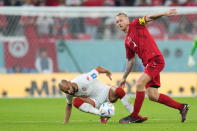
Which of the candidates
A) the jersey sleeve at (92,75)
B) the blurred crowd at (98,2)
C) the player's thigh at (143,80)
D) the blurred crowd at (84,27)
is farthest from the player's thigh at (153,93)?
the blurred crowd at (98,2)

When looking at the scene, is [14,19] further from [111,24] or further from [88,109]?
[88,109]

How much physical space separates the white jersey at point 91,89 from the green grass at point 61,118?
428 mm

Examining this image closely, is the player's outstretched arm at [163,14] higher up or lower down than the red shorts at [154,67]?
higher up

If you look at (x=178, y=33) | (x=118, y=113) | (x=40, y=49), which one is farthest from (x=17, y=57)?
(x=118, y=113)

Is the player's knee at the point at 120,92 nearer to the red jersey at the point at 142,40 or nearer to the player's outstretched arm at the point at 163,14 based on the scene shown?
the red jersey at the point at 142,40

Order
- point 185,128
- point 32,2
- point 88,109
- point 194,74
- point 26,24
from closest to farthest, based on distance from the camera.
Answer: point 185,128 → point 88,109 → point 194,74 → point 26,24 → point 32,2

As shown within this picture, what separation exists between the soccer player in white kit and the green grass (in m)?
0.30

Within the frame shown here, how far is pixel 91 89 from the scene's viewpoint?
375 inches

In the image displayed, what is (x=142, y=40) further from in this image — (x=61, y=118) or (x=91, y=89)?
(x=61, y=118)

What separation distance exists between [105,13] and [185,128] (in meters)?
11.3

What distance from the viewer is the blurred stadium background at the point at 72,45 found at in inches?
694

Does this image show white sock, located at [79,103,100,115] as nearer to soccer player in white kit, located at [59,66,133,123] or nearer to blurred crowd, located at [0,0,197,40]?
soccer player in white kit, located at [59,66,133,123]

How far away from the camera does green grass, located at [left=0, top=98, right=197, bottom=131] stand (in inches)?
337

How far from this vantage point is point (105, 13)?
1922 cm
